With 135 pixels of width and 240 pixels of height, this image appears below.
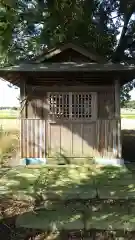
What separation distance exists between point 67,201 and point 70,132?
444 cm

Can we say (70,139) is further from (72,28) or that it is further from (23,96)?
(72,28)

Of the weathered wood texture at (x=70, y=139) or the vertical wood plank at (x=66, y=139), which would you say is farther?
the vertical wood plank at (x=66, y=139)

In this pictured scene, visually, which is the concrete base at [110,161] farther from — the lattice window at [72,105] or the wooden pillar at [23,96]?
the wooden pillar at [23,96]

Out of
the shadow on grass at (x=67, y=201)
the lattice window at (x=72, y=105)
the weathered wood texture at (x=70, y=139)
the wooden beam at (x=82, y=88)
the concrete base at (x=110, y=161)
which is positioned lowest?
the shadow on grass at (x=67, y=201)

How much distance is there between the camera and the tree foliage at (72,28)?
37.7 feet

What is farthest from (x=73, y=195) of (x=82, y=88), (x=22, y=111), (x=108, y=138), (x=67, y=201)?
(x=82, y=88)

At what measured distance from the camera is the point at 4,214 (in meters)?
Result: 5.82

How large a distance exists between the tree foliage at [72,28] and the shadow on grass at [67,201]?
16.8 ft

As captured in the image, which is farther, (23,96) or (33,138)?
(23,96)

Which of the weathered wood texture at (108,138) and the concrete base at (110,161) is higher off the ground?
the weathered wood texture at (108,138)

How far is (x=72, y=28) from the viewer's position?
1345 centimetres

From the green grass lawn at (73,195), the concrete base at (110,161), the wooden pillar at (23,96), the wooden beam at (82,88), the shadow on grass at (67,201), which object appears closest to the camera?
the shadow on grass at (67,201)

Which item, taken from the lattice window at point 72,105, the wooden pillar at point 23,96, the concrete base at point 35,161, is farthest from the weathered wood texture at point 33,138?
the lattice window at point 72,105

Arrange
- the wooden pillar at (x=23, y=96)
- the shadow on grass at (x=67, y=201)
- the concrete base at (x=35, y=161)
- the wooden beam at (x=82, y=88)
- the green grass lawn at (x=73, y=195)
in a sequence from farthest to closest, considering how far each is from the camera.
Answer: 1. the wooden beam at (x=82, y=88)
2. the wooden pillar at (x=23, y=96)
3. the concrete base at (x=35, y=161)
4. the green grass lawn at (x=73, y=195)
5. the shadow on grass at (x=67, y=201)
